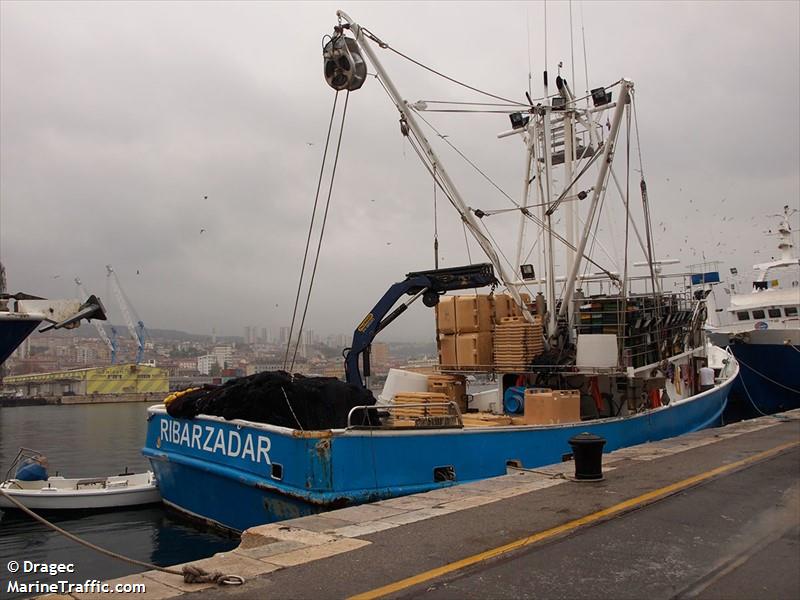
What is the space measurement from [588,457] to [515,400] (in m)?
5.36

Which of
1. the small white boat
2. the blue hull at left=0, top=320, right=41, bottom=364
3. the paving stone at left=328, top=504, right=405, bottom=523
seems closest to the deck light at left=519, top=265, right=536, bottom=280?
the small white boat

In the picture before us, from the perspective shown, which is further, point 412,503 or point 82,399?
point 82,399

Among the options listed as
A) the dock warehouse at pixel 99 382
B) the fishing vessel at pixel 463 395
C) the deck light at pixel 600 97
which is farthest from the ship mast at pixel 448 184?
the dock warehouse at pixel 99 382

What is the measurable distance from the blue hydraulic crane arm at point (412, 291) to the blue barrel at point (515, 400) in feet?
7.95

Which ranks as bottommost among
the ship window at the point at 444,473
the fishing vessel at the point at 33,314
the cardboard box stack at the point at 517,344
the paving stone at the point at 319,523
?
the ship window at the point at 444,473

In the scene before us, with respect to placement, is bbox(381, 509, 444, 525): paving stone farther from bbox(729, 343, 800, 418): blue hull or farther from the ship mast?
bbox(729, 343, 800, 418): blue hull

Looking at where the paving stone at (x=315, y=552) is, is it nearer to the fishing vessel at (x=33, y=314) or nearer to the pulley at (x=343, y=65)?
the fishing vessel at (x=33, y=314)

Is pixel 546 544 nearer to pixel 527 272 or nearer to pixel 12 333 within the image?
pixel 12 333

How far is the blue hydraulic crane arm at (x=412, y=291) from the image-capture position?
13.5m

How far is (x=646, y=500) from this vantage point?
23.6 feet

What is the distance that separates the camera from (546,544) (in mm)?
5664

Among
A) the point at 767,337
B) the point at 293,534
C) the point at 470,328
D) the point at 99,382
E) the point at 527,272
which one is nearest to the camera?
the point at 293,534

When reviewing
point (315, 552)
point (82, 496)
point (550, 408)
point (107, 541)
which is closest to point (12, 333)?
point (315, 552)

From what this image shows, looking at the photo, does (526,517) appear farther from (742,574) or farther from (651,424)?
(651,424)
